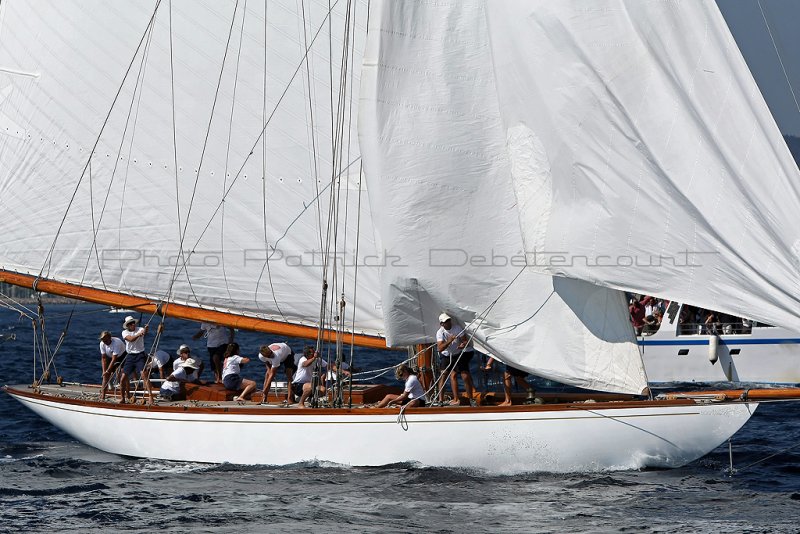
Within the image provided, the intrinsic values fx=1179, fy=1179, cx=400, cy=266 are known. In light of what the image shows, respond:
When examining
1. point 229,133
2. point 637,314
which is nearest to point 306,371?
point 229,133

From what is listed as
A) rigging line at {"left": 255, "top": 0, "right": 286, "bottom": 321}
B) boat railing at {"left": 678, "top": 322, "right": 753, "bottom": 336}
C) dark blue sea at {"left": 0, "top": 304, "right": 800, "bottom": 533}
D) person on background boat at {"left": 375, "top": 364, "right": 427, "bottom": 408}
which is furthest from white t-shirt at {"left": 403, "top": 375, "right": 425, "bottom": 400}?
boat railing at {"left": 678, "top": 322, "right": 753, "bottom": 336}

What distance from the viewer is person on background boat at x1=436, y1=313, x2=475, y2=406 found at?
1738 cm

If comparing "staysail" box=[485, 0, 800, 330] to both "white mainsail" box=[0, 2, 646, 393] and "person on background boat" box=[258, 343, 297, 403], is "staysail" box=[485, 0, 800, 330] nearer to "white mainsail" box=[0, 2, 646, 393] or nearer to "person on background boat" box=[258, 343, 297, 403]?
"white mainsail" box=[0, 2, 646, 393]

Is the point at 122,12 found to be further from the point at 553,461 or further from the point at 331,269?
the point at 553,461

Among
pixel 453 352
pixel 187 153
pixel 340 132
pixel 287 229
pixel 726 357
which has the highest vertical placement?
pixel 340 132

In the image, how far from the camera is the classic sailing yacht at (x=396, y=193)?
15203mm

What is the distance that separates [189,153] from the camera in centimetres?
2045

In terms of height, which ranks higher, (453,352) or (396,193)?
(396,193)

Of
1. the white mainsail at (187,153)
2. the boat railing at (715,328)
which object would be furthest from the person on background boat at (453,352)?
the boat railing at (715,328)

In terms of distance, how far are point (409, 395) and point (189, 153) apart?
20.3ft

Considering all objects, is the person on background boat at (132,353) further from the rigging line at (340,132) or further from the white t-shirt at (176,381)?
the rigging line at (340,132)

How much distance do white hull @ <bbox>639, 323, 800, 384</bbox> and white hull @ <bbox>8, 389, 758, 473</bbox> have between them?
15.7 meters

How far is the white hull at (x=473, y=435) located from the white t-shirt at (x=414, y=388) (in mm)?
582

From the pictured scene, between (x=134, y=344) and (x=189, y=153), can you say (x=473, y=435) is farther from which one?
(x=189, y=153)
